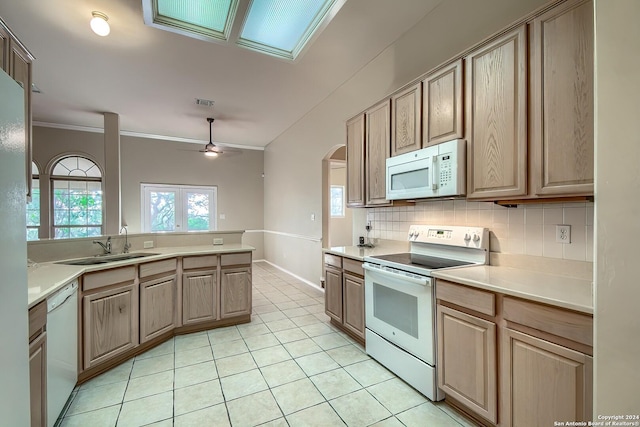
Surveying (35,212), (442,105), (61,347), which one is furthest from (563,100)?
(35,212)

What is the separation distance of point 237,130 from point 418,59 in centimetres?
416

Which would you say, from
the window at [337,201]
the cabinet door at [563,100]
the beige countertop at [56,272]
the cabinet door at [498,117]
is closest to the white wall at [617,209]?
the cabinet door at [563,100]

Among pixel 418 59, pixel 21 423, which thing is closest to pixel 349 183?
pixel 418 59

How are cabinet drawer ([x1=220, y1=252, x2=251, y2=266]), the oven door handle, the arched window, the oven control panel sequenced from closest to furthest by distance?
the oven door handle
the oven control panel
cabinet drawer ([x1=220, y1=252, x2=251, y2=266])
the arched window

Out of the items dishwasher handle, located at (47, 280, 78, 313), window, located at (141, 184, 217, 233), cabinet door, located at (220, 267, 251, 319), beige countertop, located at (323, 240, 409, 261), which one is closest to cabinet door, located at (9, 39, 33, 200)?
dishwasher handle, located at (47, 280, 78, 313)

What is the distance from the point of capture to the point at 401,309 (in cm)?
210

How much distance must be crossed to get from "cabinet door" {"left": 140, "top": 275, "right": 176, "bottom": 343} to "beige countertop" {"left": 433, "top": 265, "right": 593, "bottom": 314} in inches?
97.8

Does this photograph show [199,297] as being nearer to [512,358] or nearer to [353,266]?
[353,266]

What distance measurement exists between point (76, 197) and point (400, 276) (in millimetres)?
6588

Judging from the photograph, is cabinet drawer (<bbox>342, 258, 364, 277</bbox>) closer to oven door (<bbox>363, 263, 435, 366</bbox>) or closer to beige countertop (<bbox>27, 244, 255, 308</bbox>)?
oven door (<bbox>363, 263, 435, 366</bbox>)

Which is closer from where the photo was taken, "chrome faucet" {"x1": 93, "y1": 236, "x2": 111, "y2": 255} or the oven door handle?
the oven door handle

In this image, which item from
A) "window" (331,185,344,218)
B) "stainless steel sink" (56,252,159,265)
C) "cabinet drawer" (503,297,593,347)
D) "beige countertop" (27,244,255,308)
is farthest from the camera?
"window" (331,185,344,218)

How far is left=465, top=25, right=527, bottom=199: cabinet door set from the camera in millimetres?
1598

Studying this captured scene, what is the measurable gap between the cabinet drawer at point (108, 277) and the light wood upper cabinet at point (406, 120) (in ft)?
8.35
